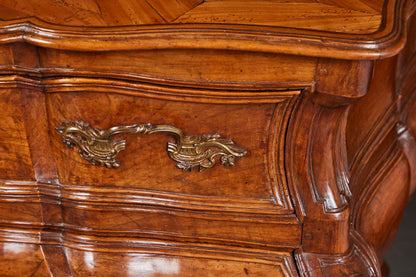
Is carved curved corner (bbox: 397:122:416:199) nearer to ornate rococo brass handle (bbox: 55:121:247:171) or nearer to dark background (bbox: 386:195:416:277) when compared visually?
ornate rococo brass handle (bbox: 55:121:247:171)

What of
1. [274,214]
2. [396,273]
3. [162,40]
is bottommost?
[396,273]

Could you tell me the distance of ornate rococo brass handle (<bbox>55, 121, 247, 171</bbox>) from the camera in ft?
2.65

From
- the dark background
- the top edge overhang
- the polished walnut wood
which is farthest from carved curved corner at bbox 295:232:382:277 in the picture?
the dark background

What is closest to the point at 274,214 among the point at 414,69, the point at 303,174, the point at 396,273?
the point at 303,174

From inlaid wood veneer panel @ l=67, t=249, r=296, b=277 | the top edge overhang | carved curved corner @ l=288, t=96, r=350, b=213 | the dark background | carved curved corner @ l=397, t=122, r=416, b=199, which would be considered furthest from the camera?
the dark background

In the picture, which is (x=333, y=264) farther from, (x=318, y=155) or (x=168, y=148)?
(x=168, y=148)

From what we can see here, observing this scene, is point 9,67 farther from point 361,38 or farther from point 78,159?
point 361,38

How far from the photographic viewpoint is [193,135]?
0.82m

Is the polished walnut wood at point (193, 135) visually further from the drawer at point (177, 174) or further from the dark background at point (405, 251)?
the dark background at point (405, 251)

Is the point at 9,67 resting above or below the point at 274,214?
above

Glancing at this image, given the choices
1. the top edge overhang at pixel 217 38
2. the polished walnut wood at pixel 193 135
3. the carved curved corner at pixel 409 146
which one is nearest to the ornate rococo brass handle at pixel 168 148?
the polished walnut wood at pixel 193 135

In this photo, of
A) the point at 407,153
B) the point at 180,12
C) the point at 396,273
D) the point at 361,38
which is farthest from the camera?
the point at 396,273

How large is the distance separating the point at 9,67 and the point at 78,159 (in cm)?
17

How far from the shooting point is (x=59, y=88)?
2.63 ft
